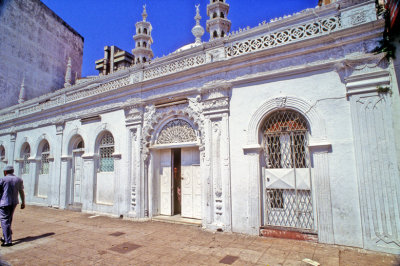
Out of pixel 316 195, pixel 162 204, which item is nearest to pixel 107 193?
pixel 162 204

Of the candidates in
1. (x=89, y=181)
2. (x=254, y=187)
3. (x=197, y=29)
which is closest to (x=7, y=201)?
(x=89, y=181)

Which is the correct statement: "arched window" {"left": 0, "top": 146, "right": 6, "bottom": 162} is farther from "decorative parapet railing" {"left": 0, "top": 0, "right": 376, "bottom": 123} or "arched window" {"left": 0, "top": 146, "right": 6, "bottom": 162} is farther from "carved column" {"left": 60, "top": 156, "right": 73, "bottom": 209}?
"decorative parapet railing" {"left": 0, "top": 0, "right": 376, "bottom": 123}

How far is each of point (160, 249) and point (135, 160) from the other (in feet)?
12.2

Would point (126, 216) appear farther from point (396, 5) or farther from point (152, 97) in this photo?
point (396, 5)

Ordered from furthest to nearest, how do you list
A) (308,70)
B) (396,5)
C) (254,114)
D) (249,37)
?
(249,37) < (254,114) < (308,70) < (396,5)

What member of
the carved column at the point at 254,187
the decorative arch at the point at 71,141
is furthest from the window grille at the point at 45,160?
the carved column at the point at 254,187

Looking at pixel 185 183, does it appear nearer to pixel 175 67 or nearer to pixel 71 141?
pixel 175 67

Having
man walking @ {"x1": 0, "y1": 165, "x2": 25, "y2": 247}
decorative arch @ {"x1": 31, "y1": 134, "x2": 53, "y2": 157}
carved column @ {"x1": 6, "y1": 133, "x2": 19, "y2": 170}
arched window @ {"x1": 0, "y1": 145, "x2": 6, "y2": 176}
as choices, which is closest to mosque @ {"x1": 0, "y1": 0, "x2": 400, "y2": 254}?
man walking @ {"x1": 0, "y1": 165, "x2": 25, "y2": 247}

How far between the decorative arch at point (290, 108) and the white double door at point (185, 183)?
85.1 inches

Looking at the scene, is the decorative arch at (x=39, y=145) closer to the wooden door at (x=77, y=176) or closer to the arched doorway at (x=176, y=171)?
the wooden door at (x=77, y=176)

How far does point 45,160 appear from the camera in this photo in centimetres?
1191

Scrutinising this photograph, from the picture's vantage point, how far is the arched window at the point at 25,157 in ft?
42.4

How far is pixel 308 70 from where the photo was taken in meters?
5.46

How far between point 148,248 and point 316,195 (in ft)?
12.2
